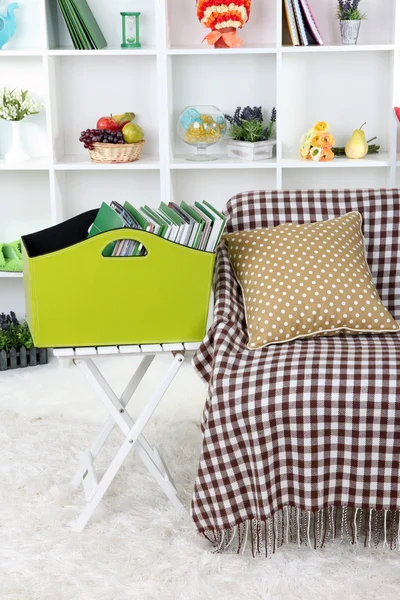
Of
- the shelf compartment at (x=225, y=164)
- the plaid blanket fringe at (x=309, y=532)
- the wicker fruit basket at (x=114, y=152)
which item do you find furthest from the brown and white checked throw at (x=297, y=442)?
the wicker fruit basket at (x=114, y=152)

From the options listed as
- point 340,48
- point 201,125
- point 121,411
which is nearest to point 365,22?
point 340,48

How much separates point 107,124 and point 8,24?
58cm

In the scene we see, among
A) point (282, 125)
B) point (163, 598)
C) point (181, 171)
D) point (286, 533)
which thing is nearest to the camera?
point (163, 598)

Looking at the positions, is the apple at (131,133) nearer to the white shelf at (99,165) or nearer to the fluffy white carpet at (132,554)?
the white shelf at (99,165)

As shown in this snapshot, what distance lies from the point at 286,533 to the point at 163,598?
38 cm

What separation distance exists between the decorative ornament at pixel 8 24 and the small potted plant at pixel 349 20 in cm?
134

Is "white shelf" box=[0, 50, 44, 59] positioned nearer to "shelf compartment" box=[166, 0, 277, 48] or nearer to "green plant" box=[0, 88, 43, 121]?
"green plant" box=[0, 88, 43, 121]

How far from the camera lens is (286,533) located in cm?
223

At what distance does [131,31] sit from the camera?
3590mm

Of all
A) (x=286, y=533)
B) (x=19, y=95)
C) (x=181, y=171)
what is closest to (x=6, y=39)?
(x=19, y=95)

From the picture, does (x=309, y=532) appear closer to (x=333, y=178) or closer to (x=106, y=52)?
(x=333, y=178)

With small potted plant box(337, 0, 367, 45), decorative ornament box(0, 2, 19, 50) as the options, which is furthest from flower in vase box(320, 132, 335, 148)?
decorative ornament box(0, 2, 19, 50)

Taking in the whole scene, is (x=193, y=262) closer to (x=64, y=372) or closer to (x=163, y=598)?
(x=163, y=598)

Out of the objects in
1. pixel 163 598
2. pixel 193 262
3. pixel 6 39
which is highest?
pixel 6 39
